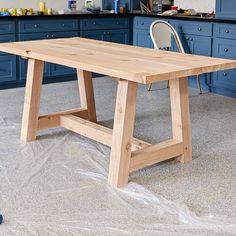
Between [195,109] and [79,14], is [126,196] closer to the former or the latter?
[195,109]

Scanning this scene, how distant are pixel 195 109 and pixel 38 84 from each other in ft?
5.66

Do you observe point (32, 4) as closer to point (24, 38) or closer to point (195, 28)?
point (24, 38)

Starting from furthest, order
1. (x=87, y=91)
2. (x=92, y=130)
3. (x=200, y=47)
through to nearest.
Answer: (x=200, y=47), (x=87, y=91), (x=92, y=130)

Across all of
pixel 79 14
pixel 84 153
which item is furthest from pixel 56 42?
pixel 79 14

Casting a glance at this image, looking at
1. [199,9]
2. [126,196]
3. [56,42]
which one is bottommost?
[126,196]

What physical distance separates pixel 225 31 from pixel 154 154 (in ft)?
8.13

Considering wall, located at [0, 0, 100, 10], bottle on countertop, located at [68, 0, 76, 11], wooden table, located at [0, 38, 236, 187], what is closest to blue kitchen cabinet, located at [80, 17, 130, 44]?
bottle on countertop, located at [68, 0, 76, 11]

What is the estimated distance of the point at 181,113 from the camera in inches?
116

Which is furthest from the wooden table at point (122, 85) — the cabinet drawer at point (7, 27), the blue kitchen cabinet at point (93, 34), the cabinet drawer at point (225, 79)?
the blue kitchen cabinet at point (93, 34)

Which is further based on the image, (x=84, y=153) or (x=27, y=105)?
(x=27, y=105)

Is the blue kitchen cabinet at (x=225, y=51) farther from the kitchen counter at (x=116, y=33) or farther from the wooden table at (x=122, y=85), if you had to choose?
the wooden table at (x=122, y=85)

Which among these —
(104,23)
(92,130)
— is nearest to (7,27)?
(104,23)

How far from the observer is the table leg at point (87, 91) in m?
3.76

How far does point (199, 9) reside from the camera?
5.95 m
